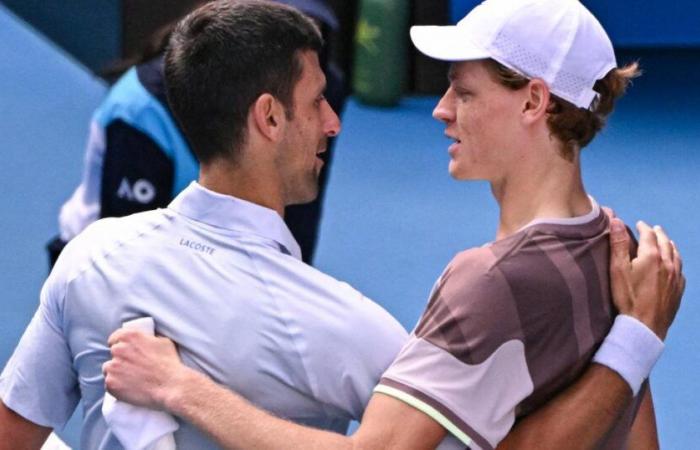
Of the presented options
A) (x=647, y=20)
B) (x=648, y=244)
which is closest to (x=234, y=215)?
(x=648, y=244)

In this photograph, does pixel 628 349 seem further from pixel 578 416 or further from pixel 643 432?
pixel 643 432

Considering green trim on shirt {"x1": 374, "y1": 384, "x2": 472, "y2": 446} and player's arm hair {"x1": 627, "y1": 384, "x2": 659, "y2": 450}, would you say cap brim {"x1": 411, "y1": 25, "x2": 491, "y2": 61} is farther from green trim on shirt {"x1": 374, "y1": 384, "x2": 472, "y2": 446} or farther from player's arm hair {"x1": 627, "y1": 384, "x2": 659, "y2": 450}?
player's arm hair {"x1": 627, "y1": 384, "x2": 659, "y2": 450}

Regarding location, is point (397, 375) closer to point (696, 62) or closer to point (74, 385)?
point (74, 385)

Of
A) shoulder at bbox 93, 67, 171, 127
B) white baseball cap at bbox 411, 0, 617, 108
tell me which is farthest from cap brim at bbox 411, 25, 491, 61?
shoulder at bbox 93, 67, 171, 127

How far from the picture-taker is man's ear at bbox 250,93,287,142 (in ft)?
7.75

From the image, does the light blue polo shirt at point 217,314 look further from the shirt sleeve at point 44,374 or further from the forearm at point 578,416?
the forearm at point 578,416

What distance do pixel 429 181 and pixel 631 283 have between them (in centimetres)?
415

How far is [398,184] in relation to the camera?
6523mm

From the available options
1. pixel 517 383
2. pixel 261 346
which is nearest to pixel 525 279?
pixel 517 383

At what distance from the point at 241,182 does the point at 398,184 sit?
417 centimetres

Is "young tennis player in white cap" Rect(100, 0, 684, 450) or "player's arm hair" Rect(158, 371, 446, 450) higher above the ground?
"young tennis player in white cap" Rect(100, 0, 684, 450)

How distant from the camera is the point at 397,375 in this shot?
2.20 meters

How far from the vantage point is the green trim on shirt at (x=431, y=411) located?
2189 millimetres

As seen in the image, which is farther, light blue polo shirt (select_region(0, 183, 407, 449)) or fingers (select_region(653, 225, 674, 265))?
fingers (select_region(653, 225, 674, 265))
